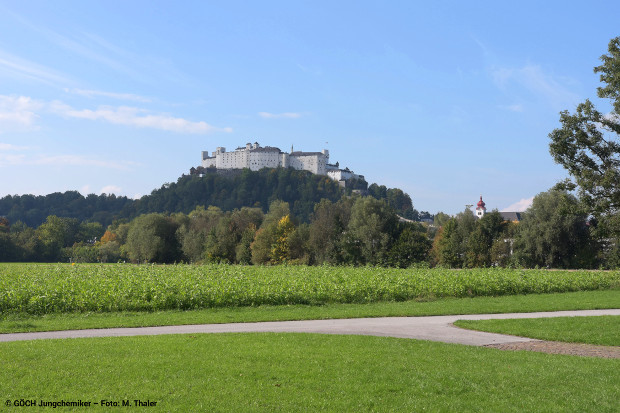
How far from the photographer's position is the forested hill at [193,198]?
155m

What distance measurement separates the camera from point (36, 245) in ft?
295

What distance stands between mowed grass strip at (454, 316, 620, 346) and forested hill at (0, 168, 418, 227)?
133m

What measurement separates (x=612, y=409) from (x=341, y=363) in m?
4.48

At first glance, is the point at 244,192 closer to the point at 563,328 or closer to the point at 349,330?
the point at 349,330

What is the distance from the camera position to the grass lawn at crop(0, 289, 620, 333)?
55.0ft

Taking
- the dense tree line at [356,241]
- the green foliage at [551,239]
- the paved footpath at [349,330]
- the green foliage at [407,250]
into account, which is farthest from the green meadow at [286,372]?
the green foliage at [407,250]

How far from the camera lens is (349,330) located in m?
15.6

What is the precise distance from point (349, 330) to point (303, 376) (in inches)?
268

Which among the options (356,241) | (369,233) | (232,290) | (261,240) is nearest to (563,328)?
(232,290)

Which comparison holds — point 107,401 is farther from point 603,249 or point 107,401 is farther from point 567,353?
point 603,249

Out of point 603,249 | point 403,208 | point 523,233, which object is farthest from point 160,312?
point 403,208

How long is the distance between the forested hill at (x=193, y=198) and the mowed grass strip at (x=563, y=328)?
133 metres

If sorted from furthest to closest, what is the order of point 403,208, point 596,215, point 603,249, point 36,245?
point 403,208
point 36,245
point 603,249
point 596,215

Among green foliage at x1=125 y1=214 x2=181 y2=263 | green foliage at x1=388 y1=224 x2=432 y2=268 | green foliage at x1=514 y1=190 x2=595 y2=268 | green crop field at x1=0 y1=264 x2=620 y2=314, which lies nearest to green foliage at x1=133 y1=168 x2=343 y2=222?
green foliage at x1=125 y1=214 x2=181 y2=263
